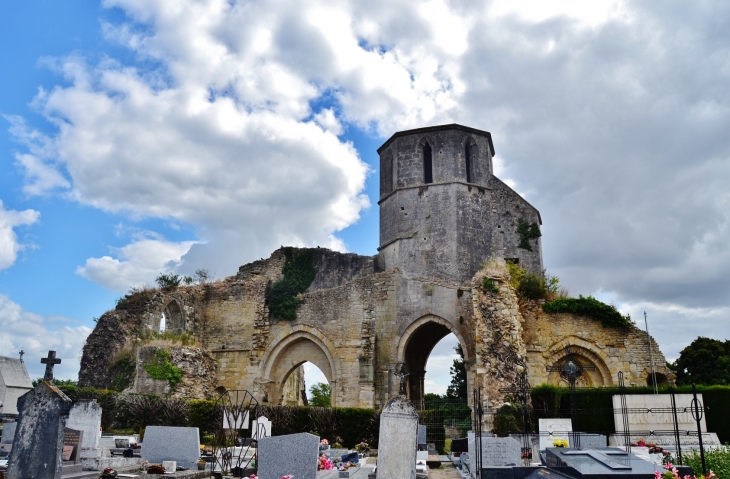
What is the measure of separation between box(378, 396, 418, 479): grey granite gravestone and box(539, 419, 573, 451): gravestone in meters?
4.82

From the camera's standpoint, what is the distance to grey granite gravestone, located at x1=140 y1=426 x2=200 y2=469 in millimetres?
8531

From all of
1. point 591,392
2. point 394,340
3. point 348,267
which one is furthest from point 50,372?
point 348,267

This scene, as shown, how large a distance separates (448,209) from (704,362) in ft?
44.4

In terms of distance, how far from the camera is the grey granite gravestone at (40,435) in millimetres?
5418

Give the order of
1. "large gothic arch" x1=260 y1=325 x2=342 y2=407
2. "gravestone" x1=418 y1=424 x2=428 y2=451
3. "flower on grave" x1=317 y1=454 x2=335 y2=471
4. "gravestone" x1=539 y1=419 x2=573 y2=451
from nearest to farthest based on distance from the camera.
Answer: "flower on grave" x1=317 y1=454 x2=335 y2=471 → "gravestone" x1=539 y1=419 x2=573 y2=451 → "gravestone" x1=418 y1=424 x2=428 y2=451 → "large gothic arch" x1=260 y1=325 x2=342 y2=407

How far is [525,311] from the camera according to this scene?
60.8ft

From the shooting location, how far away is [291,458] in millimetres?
6445

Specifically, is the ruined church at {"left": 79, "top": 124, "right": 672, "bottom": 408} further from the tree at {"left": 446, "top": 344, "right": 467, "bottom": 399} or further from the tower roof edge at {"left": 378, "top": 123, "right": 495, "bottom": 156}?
the tree at {"left": 446, "top": 344, "right": 467, "bottom": 399}

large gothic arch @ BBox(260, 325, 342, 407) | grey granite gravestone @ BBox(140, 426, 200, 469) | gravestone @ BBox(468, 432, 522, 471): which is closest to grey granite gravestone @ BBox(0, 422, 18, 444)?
grey granite gravestone @ BBox(140, 426, 200, 469)

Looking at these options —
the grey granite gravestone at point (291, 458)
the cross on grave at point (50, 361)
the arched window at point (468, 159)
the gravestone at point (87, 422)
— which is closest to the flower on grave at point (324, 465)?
the grey granite gravestone at point (291, 458)

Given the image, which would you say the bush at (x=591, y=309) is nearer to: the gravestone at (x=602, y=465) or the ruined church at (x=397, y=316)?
the ruined church at (x=397, y=316)

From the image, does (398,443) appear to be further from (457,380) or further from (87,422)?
(457,380)

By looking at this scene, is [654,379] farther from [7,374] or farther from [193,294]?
[7,374]

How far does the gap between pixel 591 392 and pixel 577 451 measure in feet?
26.7
